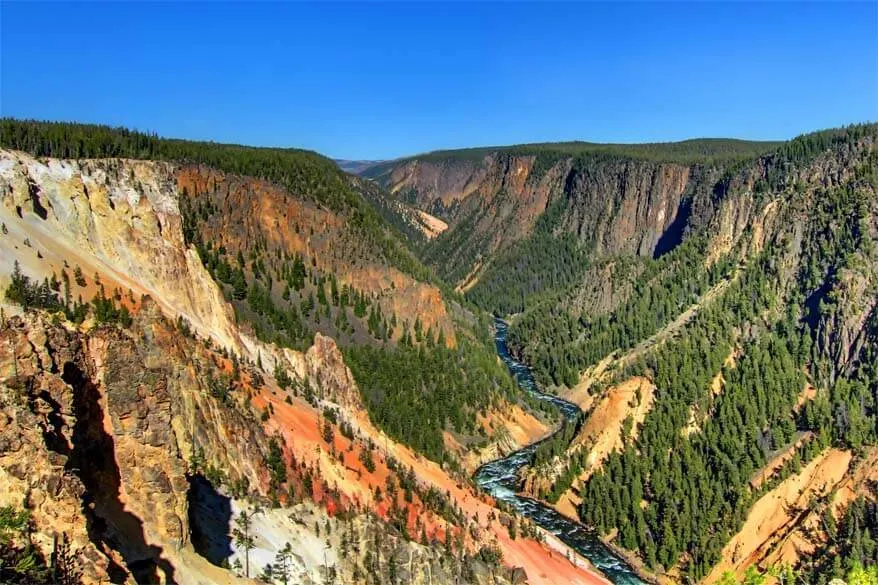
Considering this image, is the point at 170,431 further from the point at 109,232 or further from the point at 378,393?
the point at 378,393

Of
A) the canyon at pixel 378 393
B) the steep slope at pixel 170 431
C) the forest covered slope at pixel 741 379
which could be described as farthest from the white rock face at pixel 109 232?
the forest covered slope at pixel 741 379

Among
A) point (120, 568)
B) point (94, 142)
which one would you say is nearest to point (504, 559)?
point (120, 568)

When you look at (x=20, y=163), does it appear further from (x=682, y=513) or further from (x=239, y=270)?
(x=682, y=513)

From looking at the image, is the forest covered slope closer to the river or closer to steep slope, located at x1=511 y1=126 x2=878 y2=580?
steep slope, located at x1=511 y1=126 x2=878 y2=580

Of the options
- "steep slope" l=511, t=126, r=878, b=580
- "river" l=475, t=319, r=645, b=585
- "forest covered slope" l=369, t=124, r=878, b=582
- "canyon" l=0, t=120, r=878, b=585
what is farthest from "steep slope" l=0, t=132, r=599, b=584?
"steep slope" l=511, t=126, r=878, b=580

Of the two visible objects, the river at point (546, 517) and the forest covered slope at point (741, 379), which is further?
the forest covered slope at point (741, 379)

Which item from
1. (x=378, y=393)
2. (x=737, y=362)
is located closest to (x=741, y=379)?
(x=737, y=362)

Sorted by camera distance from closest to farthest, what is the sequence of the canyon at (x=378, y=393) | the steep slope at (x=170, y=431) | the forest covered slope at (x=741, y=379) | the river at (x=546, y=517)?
the steep slope at (x=170, y=431)
the canyon at (x=378, y=393)
the river at (x=546, y=517)
the forest covered slope at (x=741, y=379)

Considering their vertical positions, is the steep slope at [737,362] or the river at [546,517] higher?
the steep slope at [737,362]

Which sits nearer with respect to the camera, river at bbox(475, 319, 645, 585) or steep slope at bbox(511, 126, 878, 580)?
river at bbox(475, 319, 645, 585)

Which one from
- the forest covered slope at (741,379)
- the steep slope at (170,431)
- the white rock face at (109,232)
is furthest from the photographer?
the forest covered slope at (741,379)

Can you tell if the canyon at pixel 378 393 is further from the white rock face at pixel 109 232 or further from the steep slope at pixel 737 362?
the steep slope at pixel 737 362
